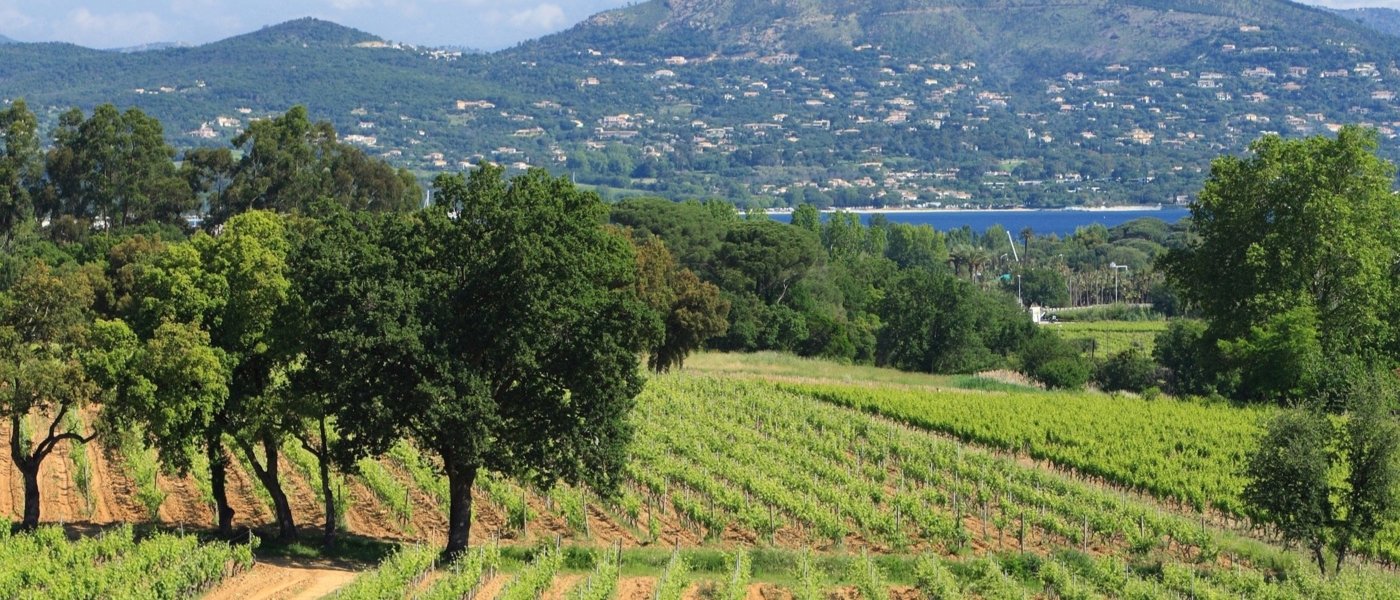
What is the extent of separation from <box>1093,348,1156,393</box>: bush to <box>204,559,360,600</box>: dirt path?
4425cm

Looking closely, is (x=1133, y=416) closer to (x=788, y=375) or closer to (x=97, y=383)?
(x=788, y=375)

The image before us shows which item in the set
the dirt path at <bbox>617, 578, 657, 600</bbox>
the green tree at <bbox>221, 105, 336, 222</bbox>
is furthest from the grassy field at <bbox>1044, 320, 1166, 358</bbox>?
the dirt path at <bbox>617, 578, 657, 600</bbox>

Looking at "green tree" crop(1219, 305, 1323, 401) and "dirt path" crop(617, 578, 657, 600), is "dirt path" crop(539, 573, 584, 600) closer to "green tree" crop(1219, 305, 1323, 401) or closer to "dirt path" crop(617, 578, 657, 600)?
"dirt path" crop(617, 578, 657, 600)

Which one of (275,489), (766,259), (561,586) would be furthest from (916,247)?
(561,586)

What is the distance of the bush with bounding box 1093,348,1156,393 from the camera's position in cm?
6556

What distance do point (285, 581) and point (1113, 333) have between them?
8266 cm

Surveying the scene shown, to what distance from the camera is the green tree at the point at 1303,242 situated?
5206 centimetres

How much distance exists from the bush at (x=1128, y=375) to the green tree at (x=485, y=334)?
136 feet

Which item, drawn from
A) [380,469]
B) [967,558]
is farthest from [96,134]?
[967,558]

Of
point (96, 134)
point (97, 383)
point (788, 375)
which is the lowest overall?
point (788, 375)

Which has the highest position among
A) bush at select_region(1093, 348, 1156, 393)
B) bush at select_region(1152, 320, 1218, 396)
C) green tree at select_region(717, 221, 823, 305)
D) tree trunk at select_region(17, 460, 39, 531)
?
green tree at select_region(717, 221, 823, 305)

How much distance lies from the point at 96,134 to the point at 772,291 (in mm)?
34674

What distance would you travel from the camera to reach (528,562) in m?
28.0

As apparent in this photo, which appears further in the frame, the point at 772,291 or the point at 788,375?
the point at 772,291
